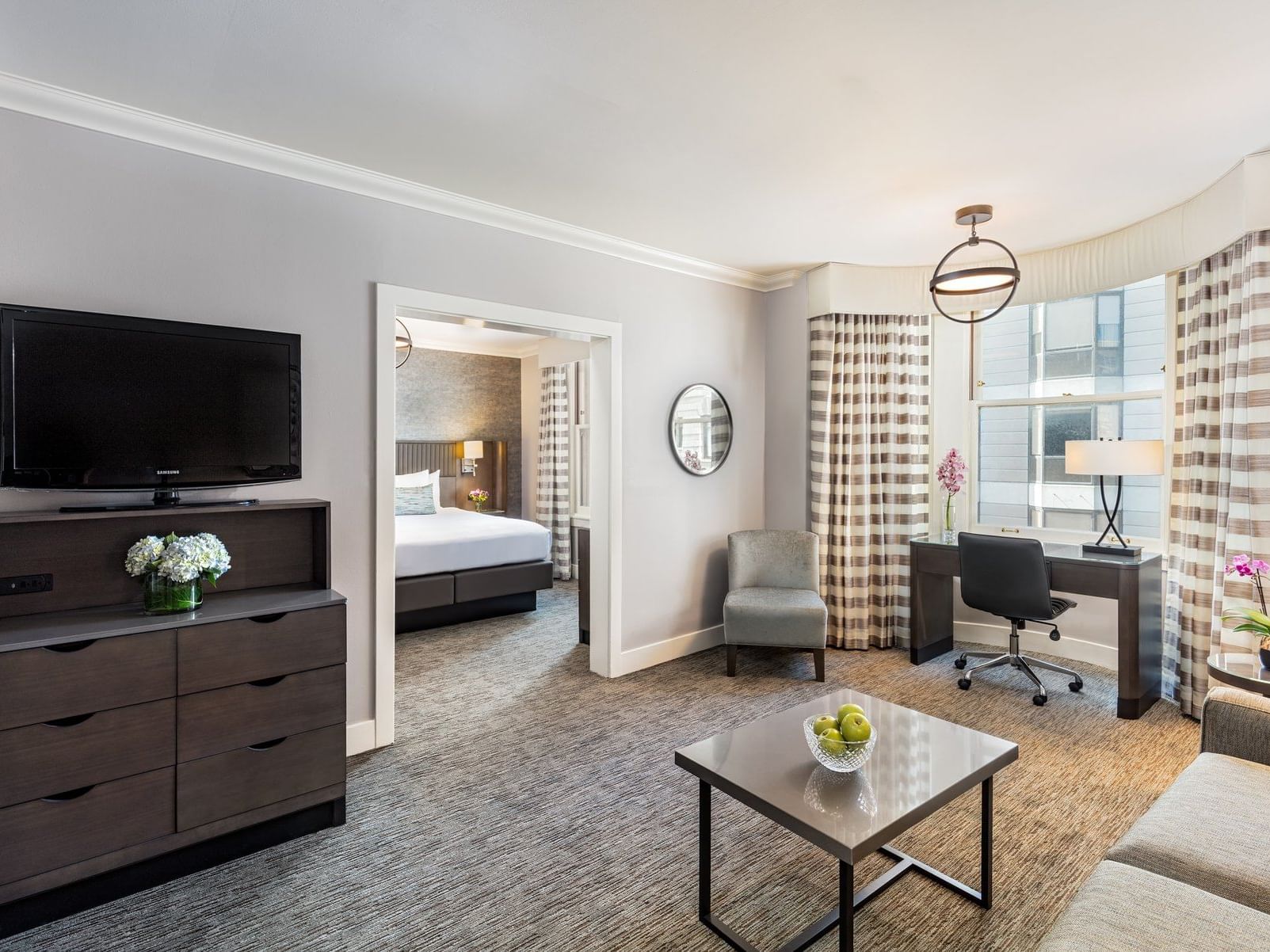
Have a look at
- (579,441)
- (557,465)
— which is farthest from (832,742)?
(579,441)

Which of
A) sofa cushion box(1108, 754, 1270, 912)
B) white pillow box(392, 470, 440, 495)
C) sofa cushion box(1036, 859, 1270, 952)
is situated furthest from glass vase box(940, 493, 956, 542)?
white pillow box(392, 470, 440, 495)

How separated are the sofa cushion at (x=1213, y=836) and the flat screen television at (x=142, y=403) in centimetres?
304

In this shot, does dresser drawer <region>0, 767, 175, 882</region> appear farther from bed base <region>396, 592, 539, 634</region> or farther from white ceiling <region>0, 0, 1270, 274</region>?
bed base <region>396, 592, 539, 634</region>

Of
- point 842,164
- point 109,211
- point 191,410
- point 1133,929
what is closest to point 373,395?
point 191,410

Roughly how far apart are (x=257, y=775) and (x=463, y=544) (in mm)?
2870

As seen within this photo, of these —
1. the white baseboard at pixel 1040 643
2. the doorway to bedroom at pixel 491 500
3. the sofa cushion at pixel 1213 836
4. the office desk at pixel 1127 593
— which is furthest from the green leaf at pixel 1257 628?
the doorway to bedroom at pixel 491 500

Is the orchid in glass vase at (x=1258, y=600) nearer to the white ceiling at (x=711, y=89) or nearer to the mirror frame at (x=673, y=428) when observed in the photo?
the white ceiling at (x=711, y=89)

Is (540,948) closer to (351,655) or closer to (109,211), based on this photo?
(351,655)

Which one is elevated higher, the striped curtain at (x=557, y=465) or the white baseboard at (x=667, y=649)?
the striped curtain at (x=557, y=465)

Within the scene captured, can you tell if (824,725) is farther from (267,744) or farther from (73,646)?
(73,646)

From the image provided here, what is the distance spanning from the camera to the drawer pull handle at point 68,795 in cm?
188

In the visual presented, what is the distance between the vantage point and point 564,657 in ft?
14.3

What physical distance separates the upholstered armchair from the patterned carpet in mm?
338

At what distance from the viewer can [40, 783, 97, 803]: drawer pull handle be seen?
1.88 meters
